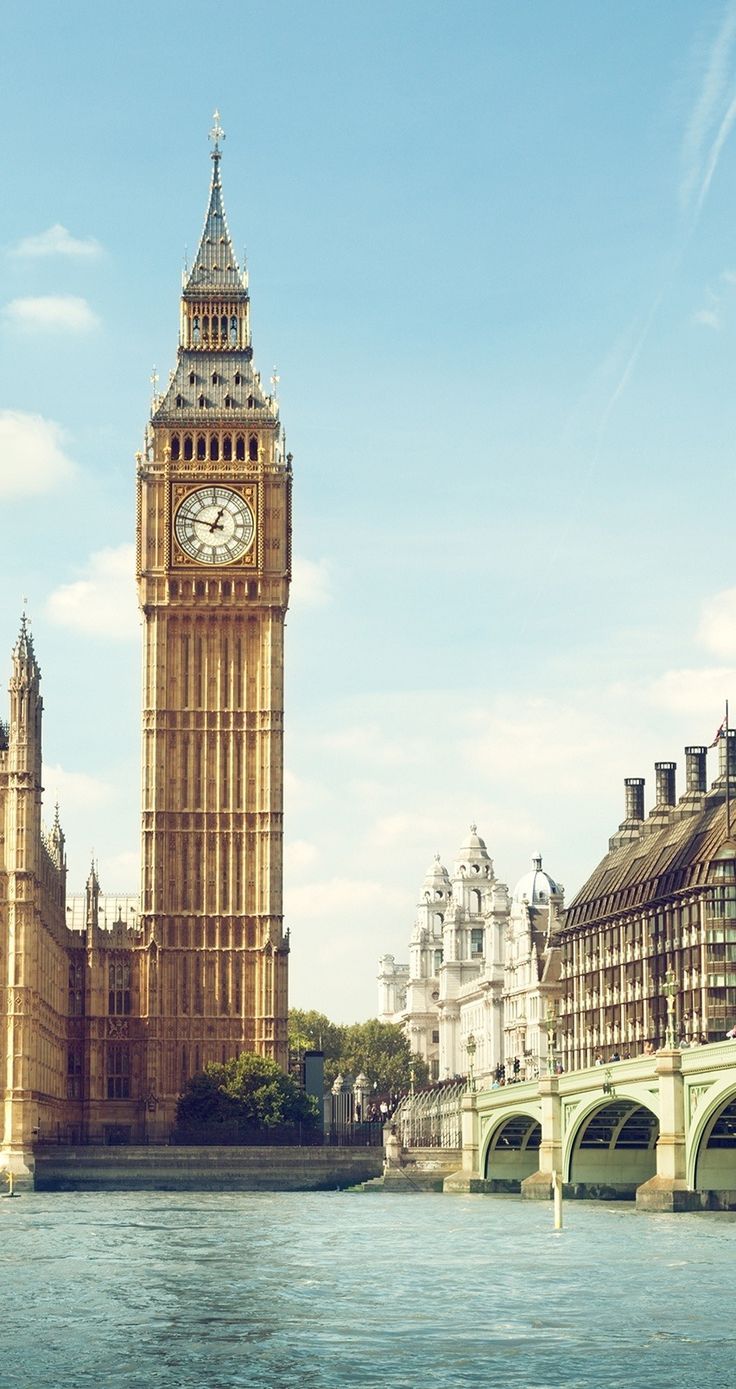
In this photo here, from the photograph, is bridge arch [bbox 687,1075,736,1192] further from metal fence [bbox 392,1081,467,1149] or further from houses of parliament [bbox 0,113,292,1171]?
metal fence [bbox 392,1081,467,1149]

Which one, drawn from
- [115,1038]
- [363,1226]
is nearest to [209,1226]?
[363,1226]

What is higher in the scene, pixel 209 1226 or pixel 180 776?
pixel 180 776

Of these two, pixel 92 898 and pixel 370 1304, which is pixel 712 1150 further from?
pixel 92 898

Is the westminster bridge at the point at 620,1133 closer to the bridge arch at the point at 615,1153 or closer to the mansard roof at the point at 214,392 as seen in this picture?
the bridge arch at the point at 615,1153

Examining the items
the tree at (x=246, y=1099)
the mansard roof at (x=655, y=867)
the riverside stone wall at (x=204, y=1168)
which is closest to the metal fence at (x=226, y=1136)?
the tree at (x=246, y=1099)

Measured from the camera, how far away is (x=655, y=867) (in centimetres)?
15112

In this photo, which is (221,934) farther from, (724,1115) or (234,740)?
(724,1115)

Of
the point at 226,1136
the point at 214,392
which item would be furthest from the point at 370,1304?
the point at 214,392

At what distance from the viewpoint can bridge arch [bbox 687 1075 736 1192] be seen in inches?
3447

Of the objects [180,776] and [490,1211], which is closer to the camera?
[490,1211]

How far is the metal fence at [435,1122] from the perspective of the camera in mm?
164000

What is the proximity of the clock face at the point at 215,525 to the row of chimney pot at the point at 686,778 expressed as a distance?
97.3 ft

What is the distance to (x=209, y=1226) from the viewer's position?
89312mm

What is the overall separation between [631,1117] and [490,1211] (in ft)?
30.2
